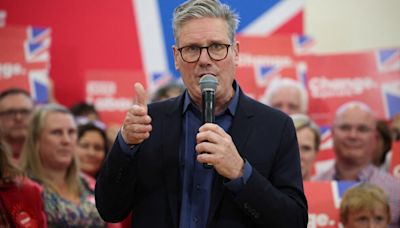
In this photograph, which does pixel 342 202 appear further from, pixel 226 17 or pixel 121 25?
pixel 121 25

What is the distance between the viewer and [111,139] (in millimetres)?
5121

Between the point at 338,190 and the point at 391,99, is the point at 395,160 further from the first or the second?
the point at 391,99

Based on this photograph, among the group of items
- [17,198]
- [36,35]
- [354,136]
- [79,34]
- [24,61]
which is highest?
[79,34]

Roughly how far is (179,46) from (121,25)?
5017 mm

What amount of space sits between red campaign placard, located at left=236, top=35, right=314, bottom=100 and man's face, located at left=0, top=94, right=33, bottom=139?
1.92m

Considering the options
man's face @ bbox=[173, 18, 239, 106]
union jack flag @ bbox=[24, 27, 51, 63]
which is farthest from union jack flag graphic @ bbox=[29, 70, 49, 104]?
man's face @ bbox=[173, 18, 239, 106]

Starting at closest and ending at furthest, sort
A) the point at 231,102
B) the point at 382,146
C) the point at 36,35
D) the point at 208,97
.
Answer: the point at 208,97 < the point at 231,102 < the point at 382,146 < the point at 36,35

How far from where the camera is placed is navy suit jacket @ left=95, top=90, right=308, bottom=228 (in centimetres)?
205

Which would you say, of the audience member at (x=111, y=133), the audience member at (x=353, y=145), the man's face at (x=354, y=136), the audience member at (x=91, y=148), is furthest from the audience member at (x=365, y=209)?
the audience member at (x=111, y=133)

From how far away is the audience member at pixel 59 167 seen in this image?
3689 millimetres

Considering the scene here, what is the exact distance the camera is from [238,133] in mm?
2213

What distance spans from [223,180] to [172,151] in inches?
9.0

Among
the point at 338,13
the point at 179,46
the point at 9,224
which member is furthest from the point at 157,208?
the point at 338,13

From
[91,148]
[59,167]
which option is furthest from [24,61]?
[59,167]
